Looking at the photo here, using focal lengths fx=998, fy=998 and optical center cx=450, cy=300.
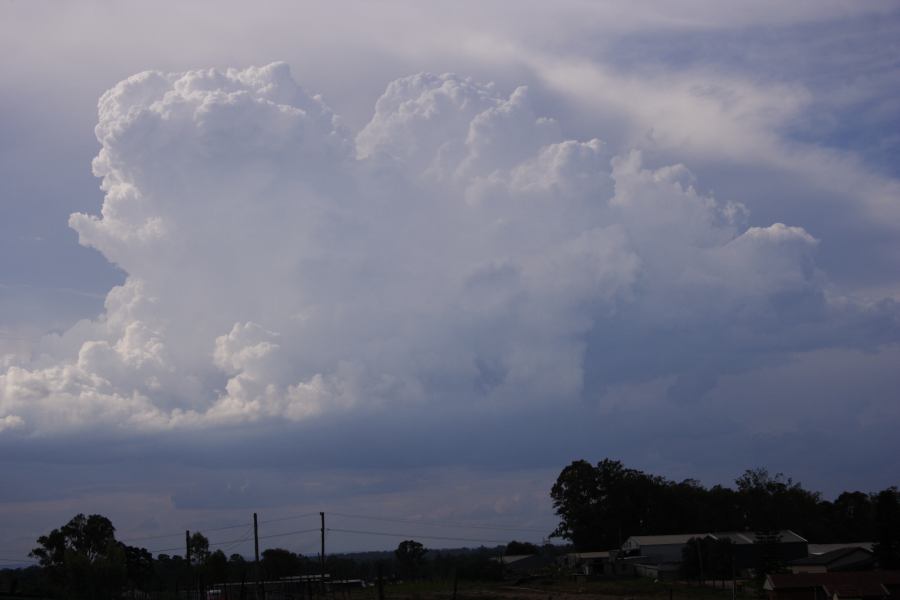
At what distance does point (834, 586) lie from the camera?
64.0 metres

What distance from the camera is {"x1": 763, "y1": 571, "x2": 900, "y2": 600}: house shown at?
6400cm

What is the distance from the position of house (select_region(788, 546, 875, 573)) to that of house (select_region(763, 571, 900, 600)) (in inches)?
654

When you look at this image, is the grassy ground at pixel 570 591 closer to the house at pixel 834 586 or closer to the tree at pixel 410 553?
the house at pixel 834 586

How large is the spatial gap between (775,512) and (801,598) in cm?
7247

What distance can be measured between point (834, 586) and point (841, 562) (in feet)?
78.2

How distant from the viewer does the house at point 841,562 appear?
84.6 m

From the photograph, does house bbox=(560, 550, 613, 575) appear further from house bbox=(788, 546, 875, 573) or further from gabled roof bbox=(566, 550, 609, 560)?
house bbox=(788, 546, 875, 573)

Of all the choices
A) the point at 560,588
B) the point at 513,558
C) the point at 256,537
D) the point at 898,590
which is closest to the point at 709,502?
the point at 513,558

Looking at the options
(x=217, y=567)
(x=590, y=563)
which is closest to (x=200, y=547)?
(x=217, y=567)

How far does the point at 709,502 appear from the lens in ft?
452

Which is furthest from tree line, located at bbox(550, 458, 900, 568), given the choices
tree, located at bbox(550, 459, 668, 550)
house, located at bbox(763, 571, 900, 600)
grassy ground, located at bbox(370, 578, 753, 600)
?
house, located at bbox(763, 571, 900, 600)

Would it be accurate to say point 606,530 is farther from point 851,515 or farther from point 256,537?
point 256,537

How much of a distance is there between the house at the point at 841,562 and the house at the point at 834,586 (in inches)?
654

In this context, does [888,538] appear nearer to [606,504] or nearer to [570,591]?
[570,591]
